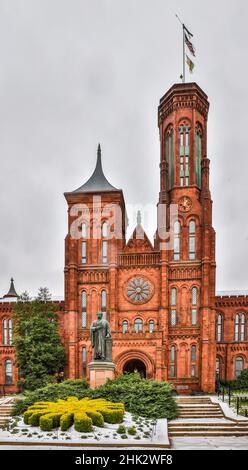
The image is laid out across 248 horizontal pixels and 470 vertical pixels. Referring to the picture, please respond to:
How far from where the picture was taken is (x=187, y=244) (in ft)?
156

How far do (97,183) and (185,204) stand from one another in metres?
9.26

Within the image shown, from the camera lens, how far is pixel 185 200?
48875 millimetres

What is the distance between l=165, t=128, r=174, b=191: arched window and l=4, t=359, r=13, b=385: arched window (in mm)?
24651

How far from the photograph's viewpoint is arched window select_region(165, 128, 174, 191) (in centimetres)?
5044

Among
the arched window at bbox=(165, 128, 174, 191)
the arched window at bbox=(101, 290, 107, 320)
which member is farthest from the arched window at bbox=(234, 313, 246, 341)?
the arched window at bbox=(165, 128, 174, 191)

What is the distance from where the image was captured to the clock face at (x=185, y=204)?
48.6m

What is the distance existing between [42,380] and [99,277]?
11.2m

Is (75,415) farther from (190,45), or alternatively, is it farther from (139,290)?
(190,45)

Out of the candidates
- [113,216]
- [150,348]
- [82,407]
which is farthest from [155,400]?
[113,216]

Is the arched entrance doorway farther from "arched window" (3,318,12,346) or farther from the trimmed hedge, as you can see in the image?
the trimmed hedge

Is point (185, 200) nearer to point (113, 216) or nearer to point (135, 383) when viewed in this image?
point (113, 216)

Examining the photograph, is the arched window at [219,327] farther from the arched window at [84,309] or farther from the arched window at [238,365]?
the arched window at [84,309]

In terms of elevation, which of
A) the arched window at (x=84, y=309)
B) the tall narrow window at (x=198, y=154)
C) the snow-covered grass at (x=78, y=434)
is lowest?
the snow-covered grass at (x=78, y=434)

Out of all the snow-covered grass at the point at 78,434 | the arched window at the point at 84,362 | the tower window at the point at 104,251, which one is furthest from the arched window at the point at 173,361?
the snow-covered grass at the point at 78,434
